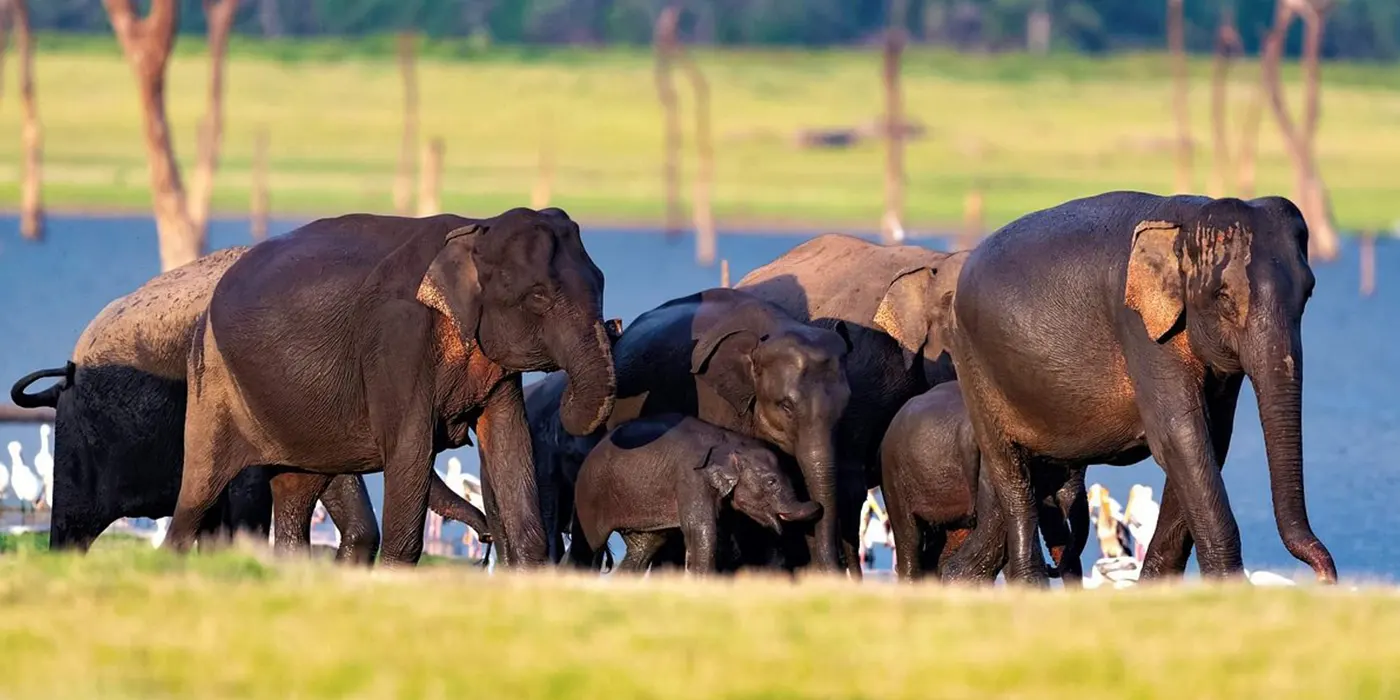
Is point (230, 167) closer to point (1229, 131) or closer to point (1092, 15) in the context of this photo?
point (1229, 131)

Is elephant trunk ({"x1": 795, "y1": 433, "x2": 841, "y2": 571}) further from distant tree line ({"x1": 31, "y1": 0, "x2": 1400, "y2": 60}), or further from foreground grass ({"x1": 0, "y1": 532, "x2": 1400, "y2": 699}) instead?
distant tree line ({"x1": 31, "y1": 0, "x2": 1400, "y2": 60})

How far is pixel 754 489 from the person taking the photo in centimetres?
1448

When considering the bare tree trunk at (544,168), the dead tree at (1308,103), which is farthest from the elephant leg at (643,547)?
the bare tree trunk at (544,168)

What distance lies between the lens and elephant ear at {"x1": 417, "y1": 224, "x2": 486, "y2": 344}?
44.0 ft

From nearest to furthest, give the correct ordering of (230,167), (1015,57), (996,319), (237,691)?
(237,691) < (996,319) < (230,167) < (1015,57)

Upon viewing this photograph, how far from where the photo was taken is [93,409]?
1545 cm

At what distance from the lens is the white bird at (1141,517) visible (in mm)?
20234

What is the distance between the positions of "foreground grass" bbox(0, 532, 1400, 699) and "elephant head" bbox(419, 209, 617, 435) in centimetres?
331

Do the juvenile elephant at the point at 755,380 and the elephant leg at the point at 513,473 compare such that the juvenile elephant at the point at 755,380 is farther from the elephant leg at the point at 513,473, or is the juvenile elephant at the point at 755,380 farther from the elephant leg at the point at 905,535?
the elephant leg at the point at 513,473

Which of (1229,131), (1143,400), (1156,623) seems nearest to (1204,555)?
(1143,400)

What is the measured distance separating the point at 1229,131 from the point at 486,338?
93744 mm

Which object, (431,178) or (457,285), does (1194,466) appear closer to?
(457,285)

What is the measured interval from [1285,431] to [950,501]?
3167 mm

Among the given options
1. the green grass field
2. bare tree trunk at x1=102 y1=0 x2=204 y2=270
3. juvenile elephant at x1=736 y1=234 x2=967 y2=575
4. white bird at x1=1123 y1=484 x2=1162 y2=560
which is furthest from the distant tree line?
juvenile elephant at x1=736 y1=234 x2=967 y2=575
